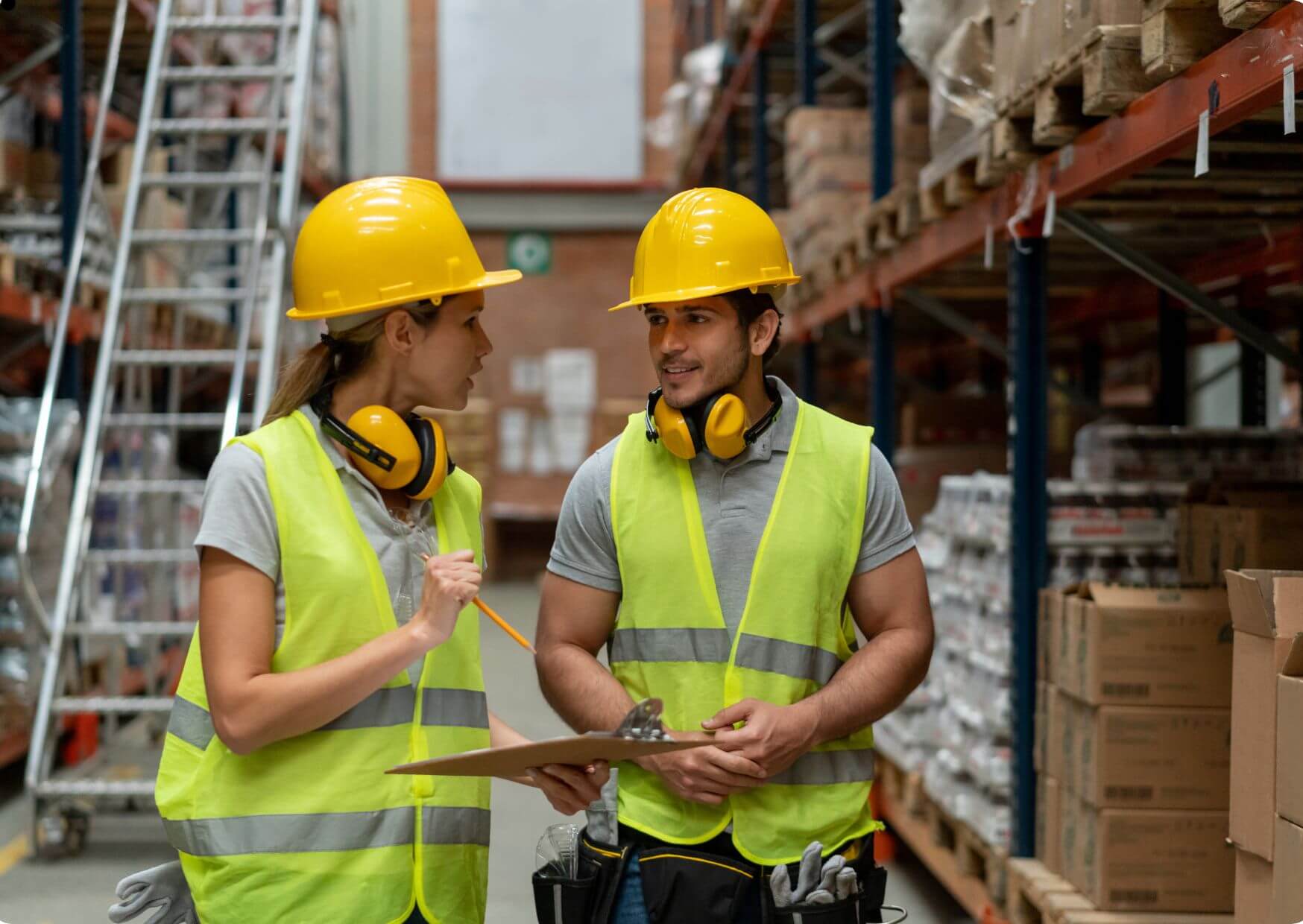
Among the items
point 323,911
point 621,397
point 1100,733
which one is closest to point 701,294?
point 323,911

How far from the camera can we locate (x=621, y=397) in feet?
57.5

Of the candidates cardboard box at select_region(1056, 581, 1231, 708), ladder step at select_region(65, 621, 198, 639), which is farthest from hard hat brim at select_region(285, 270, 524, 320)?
ladder step at select_region(65, 621, 198, 639)

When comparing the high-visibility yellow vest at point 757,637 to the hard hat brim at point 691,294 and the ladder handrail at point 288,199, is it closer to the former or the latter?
the hard hat brim at point 691,294

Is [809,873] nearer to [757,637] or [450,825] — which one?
[757,637]

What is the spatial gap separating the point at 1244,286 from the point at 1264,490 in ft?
8.51

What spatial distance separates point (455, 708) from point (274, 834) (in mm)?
330

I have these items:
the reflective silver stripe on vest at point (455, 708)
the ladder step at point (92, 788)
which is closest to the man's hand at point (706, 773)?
the reflective silver stripe on vest at point (455, 708)

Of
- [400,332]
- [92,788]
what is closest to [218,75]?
[92,788]

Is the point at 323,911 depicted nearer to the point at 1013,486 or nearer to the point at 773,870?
the point at 773,870

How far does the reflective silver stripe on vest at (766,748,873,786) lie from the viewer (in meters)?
2.43

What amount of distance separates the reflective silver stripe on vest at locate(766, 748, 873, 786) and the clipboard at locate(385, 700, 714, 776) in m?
0.25

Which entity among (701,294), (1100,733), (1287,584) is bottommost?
(1100,733)

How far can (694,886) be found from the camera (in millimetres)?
2361

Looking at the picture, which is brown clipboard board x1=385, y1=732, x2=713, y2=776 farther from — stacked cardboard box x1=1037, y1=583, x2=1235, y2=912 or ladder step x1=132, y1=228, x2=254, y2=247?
ladder step x1=132, y1=228, x2=254, y2=247
